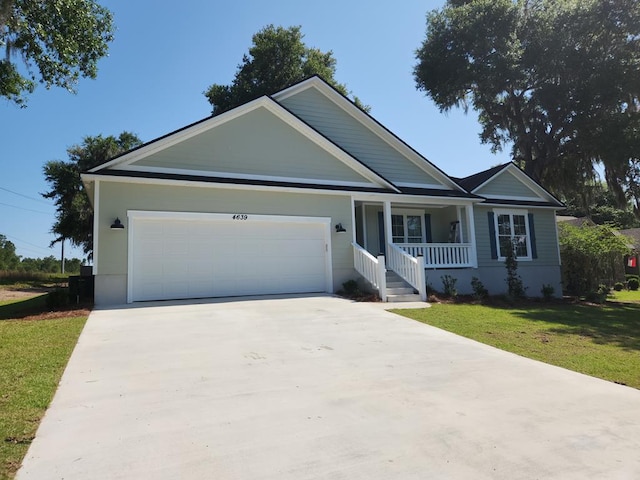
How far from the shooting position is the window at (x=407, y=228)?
53.7 feet

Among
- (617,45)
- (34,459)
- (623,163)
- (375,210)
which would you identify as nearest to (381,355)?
(34,459)

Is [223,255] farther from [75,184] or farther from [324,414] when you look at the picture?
[75,184]

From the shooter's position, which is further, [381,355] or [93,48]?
[93,48]

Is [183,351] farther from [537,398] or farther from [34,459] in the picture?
[537,398]

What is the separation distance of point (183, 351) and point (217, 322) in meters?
2.07

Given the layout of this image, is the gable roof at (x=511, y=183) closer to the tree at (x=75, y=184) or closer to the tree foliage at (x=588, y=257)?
the tree foliage at (x=588, y=257)

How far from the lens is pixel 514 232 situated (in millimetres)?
17125

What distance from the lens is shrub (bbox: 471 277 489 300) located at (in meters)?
13.7

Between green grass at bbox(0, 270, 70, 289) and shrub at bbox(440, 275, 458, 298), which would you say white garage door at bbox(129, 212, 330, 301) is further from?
green grass at bbox(0, 270, 70, 289)

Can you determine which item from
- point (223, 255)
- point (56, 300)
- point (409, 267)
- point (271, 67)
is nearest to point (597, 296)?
point (409, 267)

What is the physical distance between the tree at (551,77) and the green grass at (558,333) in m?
12.6

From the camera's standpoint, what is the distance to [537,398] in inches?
165

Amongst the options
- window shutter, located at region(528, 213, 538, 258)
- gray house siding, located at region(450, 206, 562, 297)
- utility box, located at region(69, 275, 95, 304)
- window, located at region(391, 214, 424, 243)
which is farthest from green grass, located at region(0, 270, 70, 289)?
window shutter, located at region(528, 213, 538, 258)

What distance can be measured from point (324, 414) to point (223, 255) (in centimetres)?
873
